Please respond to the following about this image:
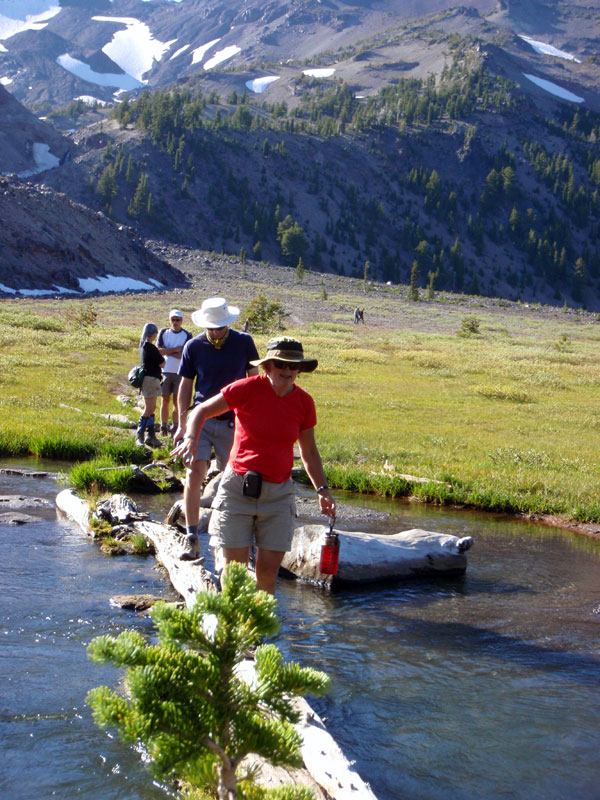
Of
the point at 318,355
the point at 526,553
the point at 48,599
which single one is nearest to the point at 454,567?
the point at 526,553

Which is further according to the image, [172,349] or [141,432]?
[141,432]

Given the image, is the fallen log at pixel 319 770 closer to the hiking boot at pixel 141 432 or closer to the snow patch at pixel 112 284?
the hiking boot at pixel 141 432

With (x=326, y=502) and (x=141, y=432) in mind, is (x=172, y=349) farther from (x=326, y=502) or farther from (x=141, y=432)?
(x=326, y=502)

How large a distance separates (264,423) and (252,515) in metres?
0.79

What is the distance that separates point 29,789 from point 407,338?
172 feet

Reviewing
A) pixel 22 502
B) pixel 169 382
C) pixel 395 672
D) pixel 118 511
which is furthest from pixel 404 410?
pixel 395 672

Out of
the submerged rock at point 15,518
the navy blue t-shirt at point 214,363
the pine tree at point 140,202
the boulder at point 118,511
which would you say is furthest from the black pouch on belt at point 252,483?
the pine tree at point 140,202

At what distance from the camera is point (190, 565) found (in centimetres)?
821

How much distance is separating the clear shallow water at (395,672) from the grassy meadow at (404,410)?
14.7ft

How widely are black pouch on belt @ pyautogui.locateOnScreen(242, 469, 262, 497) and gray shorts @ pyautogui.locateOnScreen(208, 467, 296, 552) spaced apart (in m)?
0.08

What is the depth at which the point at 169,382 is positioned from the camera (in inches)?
656

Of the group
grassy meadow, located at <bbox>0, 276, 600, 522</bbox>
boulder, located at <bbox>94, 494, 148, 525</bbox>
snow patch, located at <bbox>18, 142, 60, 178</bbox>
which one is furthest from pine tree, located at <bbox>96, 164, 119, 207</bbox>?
boulder, located at <bbox>94, 494, 148, 525</bbox>

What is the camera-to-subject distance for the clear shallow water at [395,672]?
18.0 feet

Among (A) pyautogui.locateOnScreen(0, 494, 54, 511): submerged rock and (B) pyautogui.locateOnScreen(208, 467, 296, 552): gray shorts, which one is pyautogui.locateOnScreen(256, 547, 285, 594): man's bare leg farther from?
(A) pyautogui.locateOnScreen(0, 494, 54, 511): submerged rock
